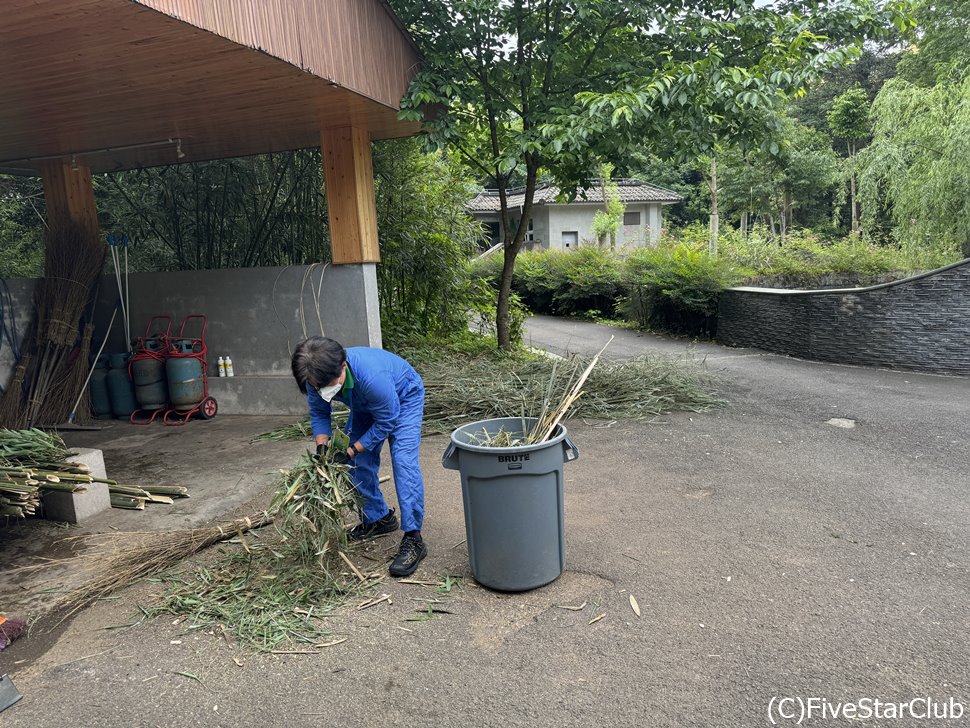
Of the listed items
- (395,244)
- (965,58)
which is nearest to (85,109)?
(395,244)

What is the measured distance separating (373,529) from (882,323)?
25.9 ft

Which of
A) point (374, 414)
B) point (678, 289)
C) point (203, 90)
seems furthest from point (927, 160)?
point (374, 414)

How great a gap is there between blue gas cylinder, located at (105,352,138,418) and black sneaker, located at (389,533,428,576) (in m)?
5.56

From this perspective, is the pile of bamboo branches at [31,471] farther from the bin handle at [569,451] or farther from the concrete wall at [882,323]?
the concrete wall at [882,323]

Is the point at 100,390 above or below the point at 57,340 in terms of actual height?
below

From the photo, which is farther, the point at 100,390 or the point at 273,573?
the point at 100,390

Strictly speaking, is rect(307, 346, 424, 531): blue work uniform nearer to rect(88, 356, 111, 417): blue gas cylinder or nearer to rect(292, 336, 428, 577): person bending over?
rect(292, 336, 428, 577): person bending over

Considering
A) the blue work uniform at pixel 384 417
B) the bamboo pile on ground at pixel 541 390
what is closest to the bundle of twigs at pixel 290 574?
the blue work uniform at pixel 384 417

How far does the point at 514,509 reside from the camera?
3365mm

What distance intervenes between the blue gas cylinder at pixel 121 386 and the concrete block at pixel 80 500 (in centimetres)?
327

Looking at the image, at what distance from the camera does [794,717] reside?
2.47 m

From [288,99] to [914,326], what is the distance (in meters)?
8.15

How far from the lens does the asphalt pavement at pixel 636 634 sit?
8.61 feet

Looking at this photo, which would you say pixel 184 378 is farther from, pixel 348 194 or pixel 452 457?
pixel 452 457
